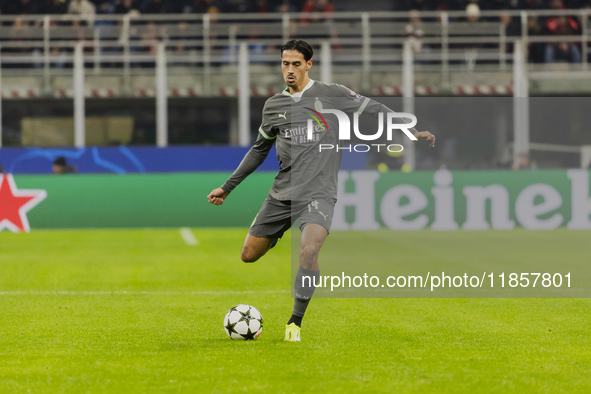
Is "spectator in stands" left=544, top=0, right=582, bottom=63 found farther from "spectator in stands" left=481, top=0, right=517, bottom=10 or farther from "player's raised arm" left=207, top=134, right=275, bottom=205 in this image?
"player's raised arm" left=207, top=134, right=275, bottom=205

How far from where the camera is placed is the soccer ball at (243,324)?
6543 mm

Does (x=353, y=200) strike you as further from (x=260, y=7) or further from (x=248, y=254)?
(x=248, y=254)

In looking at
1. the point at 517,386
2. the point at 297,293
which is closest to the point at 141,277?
the point at 297,293

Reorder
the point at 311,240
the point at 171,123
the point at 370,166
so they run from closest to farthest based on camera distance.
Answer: the point at 311,240 → the point at 370,166 → the point at 171,123

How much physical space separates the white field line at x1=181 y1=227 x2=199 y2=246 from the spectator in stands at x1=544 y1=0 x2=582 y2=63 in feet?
33.4

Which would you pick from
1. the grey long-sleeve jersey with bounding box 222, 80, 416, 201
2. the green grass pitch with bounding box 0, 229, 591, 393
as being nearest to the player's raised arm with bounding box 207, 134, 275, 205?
the grey long-sleeve jersey with bounding box 222, 80, 416, 201

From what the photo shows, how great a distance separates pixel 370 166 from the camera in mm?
17984

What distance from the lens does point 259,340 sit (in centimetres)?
657

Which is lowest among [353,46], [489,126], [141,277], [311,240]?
[141,277]

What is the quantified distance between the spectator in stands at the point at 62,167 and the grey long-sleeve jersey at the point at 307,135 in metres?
12.9

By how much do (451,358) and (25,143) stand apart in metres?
21.3

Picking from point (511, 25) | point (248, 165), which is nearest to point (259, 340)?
point (248, 165)

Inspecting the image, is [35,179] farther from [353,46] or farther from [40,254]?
[353,46]

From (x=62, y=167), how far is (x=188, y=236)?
3489 millimetres
